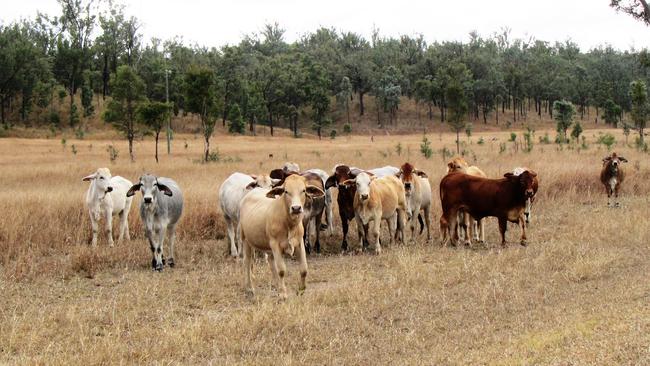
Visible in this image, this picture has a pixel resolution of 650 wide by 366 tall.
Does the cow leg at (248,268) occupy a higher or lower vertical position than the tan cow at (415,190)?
lower

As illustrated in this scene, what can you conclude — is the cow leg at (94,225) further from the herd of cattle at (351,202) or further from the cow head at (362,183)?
the cow head at (362,183)

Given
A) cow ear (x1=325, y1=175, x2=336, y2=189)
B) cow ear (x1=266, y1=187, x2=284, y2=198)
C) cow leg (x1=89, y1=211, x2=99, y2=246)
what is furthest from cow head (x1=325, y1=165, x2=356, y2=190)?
cow leg (x1=89, y1=211, x2=99, y2=246)

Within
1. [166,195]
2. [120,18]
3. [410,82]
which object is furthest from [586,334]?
[410,82]

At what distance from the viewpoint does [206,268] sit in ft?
37.9

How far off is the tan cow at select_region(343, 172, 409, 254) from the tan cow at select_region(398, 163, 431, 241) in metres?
0.23

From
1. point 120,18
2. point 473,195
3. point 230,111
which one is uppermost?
point 120,18

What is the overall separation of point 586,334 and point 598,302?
1.80 metres

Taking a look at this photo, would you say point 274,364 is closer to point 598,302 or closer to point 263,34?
point 598,302

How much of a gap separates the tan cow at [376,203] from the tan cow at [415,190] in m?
0.23

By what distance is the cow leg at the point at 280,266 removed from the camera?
8820mm

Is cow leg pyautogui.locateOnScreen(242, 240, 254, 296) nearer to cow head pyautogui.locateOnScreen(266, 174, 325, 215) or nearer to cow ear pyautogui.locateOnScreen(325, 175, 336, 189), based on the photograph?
cow head pyautogui.locateOnScreen(266, 174, 325, 215)

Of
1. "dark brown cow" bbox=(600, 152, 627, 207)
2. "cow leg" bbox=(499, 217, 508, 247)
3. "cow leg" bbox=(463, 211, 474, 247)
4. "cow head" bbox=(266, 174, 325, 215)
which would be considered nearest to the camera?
"cow head" bbox=(266, 174, 325, 215)

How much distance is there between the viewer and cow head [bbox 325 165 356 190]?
43.0 feet

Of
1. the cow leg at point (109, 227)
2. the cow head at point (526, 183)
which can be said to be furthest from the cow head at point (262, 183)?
the cow head at point (526, 183)
